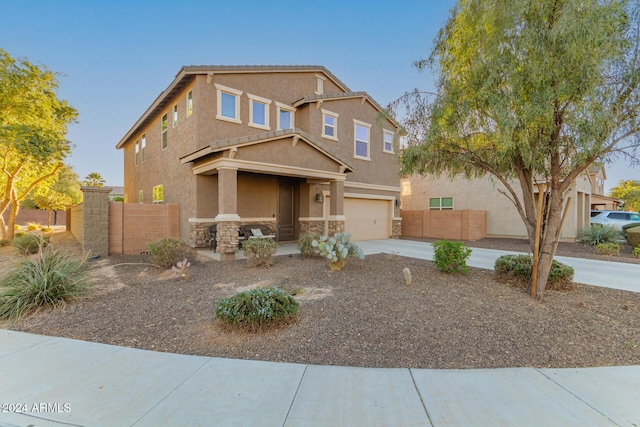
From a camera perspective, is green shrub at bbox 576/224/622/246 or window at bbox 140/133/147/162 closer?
green shrub at bbox 576/224/622/246

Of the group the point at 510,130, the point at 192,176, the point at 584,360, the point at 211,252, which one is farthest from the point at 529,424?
the point at 192,176

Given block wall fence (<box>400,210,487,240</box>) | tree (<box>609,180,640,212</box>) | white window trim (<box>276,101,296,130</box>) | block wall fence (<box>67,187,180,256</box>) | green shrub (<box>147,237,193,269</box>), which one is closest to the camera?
green shrub (<box>147,237,193,269</box>)

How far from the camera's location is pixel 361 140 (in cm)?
1516

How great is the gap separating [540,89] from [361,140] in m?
10.5

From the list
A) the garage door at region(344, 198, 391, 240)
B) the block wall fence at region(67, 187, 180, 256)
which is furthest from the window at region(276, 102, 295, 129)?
the block wall fence at region(67, 187, 180, 256)

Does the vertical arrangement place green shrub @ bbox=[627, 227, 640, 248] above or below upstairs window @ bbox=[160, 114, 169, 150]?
below

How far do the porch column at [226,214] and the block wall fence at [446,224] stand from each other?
12.5 metres

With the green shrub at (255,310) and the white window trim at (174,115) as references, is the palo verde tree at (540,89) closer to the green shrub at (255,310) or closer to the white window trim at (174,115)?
the green shrub at (255,310)

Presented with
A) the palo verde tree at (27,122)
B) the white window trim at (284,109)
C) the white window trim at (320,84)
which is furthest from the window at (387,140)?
the palo verde tree at (27,122)

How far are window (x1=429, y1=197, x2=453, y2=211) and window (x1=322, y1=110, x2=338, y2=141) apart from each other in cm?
1005

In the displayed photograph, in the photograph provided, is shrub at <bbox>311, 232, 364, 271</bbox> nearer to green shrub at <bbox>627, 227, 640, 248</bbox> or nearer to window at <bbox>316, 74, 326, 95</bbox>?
window at <bbox>316, 74, 326, 95</bbox>

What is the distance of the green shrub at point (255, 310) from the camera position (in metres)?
4.07

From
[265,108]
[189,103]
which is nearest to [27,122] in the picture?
[189,103]

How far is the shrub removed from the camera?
7.24m
